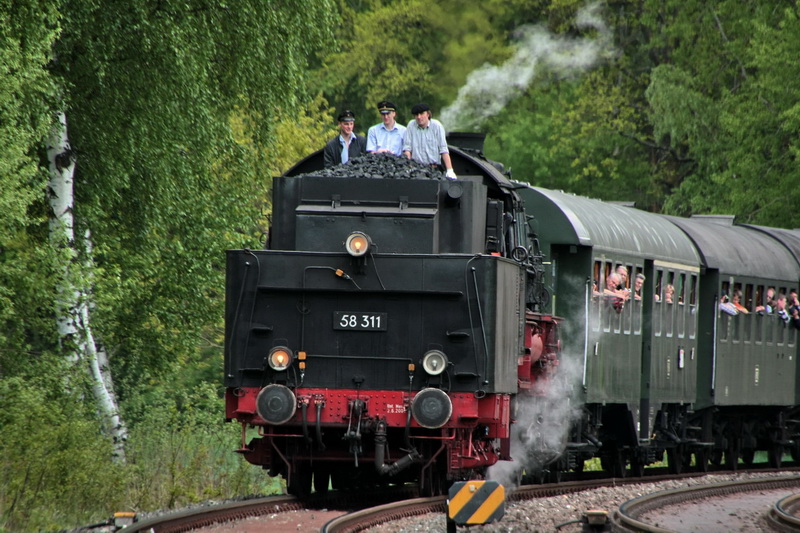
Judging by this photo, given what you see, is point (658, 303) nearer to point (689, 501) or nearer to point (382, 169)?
point (689, 501)

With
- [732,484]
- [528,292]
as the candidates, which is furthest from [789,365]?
[528,292]

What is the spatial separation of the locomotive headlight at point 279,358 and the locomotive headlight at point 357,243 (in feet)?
3.33

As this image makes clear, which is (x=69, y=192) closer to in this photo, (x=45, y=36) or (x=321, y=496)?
(x=45, y=36)

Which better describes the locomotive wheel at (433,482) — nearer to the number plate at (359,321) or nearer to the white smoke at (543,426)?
the white smoke at (543,426)

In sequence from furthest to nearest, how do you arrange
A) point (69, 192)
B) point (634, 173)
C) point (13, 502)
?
point (634, 173) → point (69, 192) → point (13, 502)

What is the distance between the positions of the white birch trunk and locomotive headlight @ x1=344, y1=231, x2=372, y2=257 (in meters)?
4.87

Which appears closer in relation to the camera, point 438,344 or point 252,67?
point 438,344

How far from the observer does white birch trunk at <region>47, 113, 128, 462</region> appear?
51.6ft

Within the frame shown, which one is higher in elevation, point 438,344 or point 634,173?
point 634,173

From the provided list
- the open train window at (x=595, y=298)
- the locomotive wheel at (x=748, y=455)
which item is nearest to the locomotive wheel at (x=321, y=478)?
the open train window at (x=595, y=298)

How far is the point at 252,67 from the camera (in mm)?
19062

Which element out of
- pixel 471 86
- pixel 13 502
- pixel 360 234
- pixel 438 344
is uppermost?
pixel 471 86

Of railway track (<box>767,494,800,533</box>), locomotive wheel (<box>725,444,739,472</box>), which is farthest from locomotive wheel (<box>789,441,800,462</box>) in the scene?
railway track (<box>767,494,800,533</box>)

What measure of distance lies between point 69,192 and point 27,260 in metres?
1.78
